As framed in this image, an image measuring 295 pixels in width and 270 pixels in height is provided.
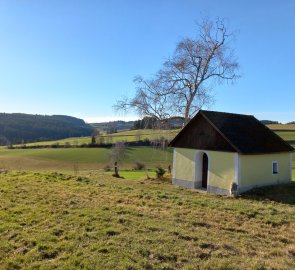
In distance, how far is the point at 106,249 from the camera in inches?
309

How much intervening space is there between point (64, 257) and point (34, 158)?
6065cm

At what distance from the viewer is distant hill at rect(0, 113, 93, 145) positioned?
Answer: 386ft

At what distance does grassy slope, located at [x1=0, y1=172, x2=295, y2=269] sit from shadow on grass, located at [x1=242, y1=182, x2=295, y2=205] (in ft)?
13.1

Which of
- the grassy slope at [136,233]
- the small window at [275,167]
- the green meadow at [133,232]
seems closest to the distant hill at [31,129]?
the small window at [275,167]

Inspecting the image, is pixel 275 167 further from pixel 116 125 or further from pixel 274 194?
pixel 116 125

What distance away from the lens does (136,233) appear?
9.20 metres

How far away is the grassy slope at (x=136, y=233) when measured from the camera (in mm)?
7383

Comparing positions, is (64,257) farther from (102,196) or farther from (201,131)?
(201,131)

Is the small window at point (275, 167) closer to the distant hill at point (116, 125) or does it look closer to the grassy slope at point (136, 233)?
the grassy slope at point (136, 233)

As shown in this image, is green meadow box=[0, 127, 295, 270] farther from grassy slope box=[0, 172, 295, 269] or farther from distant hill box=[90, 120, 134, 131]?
distant hill box=[90, 120, 134, 131]

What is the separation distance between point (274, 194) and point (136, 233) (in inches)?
479

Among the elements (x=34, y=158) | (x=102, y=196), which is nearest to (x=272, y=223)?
(x=102, y=196)

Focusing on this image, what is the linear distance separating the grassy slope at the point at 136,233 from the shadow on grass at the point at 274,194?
3.98 meters

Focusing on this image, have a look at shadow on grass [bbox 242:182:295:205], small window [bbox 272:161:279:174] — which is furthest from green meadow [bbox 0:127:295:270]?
small window [bbox 272:161:279:174]
